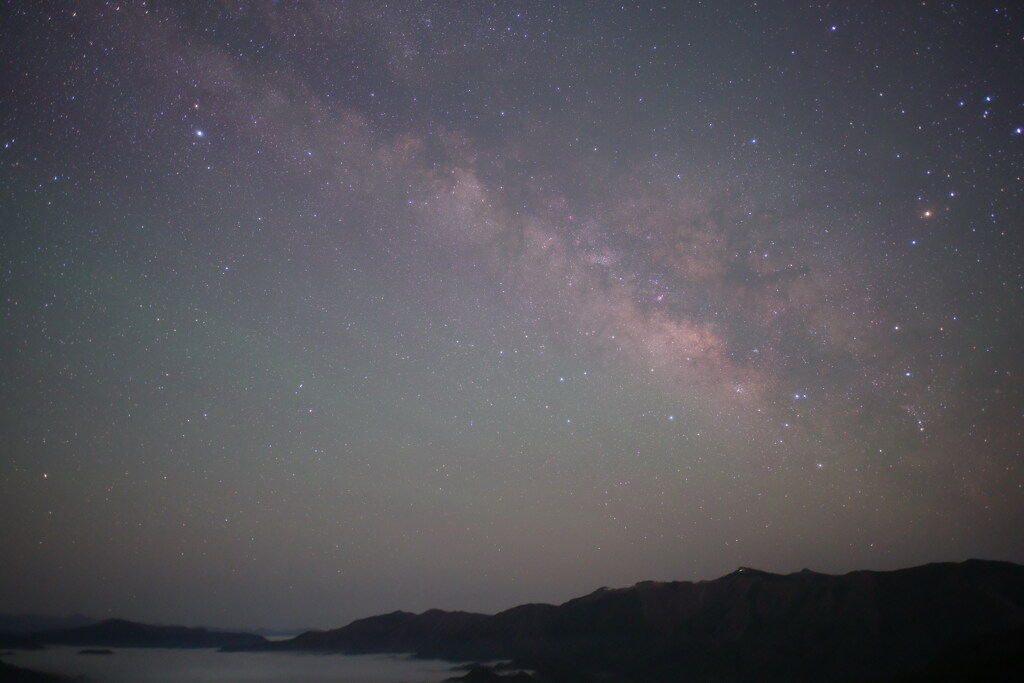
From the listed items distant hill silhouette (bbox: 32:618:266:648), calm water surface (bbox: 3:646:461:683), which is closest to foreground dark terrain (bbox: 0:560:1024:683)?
calm water surface (bbox: 3:646:461:683)

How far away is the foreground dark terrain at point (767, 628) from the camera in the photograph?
2490 inches

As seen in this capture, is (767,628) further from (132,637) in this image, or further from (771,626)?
(132,637)

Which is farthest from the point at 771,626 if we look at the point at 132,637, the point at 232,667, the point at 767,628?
the point at 132,637

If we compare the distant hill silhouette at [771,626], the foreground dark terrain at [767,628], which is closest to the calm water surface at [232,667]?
the foreground dark terrain at [767,628]

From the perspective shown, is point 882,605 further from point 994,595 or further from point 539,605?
point 539,605

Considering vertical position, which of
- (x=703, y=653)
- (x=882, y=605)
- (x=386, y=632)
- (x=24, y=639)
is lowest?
(x=24, y=639)

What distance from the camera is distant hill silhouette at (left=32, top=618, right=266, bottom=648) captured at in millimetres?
164250

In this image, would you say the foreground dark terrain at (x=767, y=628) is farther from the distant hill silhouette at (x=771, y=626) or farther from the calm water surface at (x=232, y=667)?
the calm water surface at (x=232, y=667)

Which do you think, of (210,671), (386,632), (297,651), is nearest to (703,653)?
(386,632)

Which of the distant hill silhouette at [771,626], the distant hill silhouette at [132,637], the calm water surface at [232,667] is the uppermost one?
the distant hill silhouette at [771,626]

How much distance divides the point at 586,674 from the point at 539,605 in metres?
41.5

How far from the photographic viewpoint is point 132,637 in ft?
561

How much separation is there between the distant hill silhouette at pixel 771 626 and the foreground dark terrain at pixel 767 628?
0.62 feet

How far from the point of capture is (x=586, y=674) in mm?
76375
